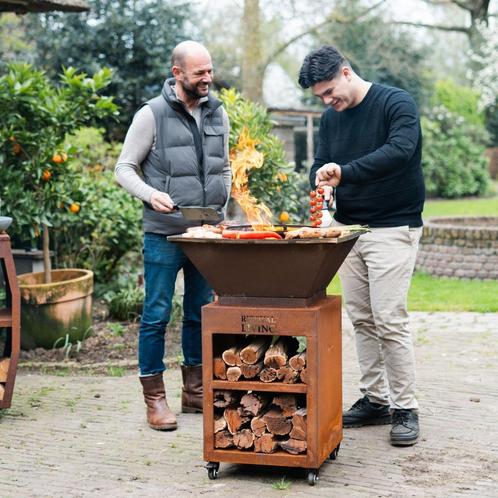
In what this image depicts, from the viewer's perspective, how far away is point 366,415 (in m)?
5.00

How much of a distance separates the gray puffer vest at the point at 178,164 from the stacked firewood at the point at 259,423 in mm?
1123

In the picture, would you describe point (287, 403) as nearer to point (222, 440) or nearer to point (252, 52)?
point (222, 440)

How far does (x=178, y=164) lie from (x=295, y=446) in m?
1.69

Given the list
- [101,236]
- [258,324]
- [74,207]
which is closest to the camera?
[258,324]

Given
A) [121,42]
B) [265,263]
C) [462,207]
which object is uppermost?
[121,42]

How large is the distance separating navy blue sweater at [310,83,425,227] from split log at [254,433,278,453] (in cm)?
124

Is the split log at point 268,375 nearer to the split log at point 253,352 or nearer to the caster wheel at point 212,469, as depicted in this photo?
the split log at point 253,352

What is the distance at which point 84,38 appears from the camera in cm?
1498

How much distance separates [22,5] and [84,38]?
729 centimetres

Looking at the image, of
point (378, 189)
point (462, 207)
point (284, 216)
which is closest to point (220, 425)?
point (378, 189)

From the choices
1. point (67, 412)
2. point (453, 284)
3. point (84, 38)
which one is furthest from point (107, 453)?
point (84, 38)

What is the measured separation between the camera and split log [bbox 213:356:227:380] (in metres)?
4.19

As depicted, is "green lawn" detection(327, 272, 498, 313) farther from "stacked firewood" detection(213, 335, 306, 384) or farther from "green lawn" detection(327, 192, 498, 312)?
"stacked firewood" detection(213, 335, 306, 384)

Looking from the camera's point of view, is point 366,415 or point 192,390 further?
point 192,390
